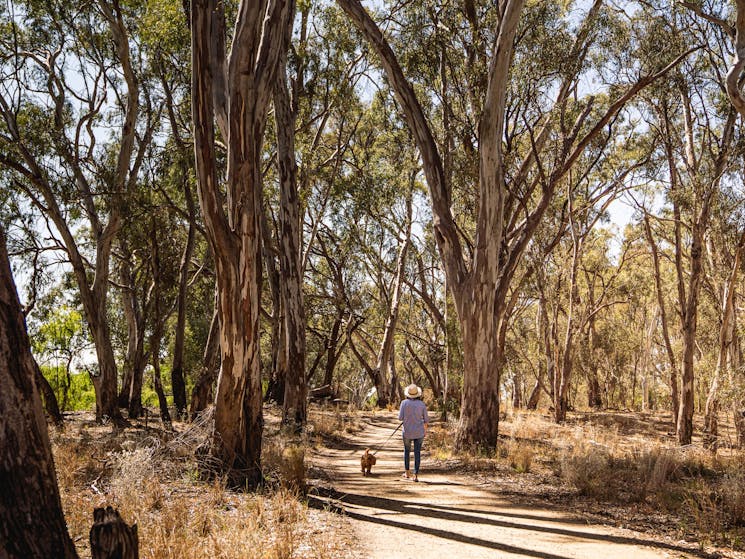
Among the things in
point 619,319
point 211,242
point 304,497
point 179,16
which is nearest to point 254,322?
point 211,242

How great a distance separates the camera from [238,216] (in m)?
7.43

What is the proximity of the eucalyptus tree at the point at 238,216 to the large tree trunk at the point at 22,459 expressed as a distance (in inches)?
147

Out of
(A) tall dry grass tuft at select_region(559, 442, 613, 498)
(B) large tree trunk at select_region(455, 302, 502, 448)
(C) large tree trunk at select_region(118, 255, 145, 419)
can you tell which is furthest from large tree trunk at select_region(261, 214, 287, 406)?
(A) tall dry grass tuft at select_region(559, 442, 613, 498)

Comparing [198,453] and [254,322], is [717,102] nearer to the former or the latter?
[254,322]

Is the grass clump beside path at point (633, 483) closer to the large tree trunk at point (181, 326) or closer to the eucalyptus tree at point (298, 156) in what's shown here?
the eucalyptus tree at point (298, 156)

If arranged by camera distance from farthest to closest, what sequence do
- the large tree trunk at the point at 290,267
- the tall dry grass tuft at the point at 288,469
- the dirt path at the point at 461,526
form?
the large tree trunk at the point at 290,267 → the tall dry grass tuft at the point at 288,469 → the dirt path at the point at 461,526

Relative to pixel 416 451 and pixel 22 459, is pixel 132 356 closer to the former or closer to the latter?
pixel 416 451

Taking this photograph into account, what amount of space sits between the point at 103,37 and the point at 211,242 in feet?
36.0

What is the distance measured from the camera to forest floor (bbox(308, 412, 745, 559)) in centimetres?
523

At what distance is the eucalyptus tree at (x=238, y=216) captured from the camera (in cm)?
718

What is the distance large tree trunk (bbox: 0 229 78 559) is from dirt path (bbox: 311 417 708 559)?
8.22 feet

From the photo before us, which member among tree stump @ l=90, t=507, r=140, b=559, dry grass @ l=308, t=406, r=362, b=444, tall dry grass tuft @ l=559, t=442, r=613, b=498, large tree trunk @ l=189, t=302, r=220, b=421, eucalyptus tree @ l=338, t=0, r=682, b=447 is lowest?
dry grass @ l=308, t=406, r=362, b=444

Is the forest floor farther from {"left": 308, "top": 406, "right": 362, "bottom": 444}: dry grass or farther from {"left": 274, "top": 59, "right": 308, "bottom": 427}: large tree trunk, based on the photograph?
{"left": 308, "top": 406, "right": 362, "bottom": 444}: dry grass

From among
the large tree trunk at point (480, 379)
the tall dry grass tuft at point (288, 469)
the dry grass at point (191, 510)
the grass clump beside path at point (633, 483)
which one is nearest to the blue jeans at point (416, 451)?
the grass clump beside path at point (633, 483)
